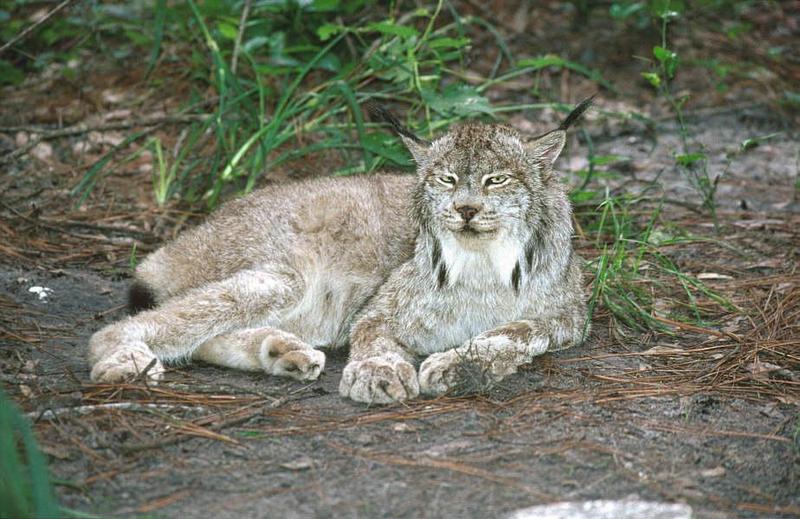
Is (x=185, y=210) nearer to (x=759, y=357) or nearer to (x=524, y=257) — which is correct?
(x=524, y=257)

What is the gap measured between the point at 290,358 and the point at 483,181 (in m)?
1.14

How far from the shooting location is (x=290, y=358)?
418 cm

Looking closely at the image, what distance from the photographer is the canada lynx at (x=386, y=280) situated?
419 centimetres

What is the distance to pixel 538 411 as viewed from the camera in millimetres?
3777

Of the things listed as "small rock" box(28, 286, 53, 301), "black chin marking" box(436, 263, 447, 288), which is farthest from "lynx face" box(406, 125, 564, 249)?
"small rock" box(28, 286, 53, 301)

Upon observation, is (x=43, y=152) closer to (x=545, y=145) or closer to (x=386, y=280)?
(x=386, y=280)

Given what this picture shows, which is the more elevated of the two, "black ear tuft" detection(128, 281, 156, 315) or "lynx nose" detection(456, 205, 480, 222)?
"lynx nose" detection(456, 205, 480, 222)

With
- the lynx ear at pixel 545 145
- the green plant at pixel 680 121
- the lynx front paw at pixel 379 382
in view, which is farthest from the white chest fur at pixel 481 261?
the green plant at pixel 680 121

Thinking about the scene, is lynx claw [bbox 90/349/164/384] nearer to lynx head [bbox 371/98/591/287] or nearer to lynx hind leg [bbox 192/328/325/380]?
lynx hind leg [bbox 192/328/325/380]

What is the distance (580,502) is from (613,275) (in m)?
2.28

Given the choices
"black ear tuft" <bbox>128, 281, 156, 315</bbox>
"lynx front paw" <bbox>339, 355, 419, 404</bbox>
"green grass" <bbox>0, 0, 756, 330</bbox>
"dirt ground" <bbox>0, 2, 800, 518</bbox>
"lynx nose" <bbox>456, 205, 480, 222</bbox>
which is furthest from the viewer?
"green grass" <bbox>0, 0, 756, 330</bbox>

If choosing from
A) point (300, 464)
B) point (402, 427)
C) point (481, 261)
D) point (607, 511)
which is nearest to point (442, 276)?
point (481, 261)

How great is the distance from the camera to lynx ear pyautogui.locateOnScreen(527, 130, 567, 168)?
174 inches

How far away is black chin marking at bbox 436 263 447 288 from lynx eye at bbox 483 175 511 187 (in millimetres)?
434
